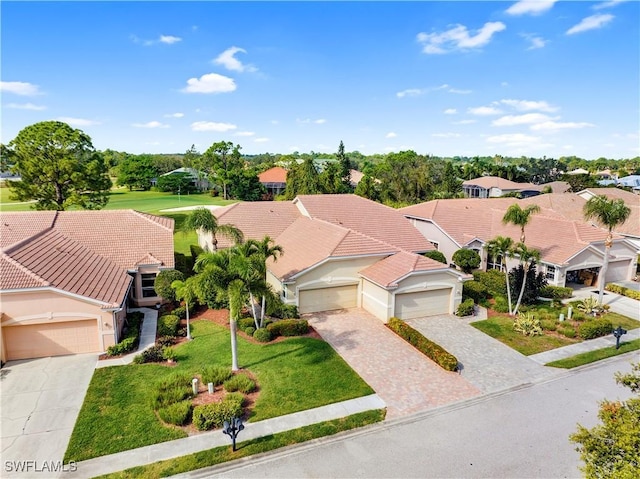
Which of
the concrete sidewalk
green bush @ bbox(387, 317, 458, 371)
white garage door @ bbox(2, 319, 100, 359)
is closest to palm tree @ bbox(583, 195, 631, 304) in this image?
green bush @ bbox(387, 317, 458, 371)

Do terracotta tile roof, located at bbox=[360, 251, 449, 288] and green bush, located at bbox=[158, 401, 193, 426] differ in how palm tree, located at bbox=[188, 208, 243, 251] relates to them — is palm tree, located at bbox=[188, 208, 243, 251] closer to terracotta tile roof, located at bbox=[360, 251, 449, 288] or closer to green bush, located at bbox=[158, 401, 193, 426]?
terracotta tile roof, located at bbox=[360, 251, 449, 288]

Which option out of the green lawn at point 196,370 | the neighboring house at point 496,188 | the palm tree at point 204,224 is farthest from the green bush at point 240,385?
the neighboring house at point 496,188

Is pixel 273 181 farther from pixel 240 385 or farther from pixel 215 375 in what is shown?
pixel 240 385

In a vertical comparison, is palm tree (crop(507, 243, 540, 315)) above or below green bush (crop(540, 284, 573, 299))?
above

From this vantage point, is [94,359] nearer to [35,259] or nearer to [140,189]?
[35,259]

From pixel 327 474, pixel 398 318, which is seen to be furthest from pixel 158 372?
pixel 398 318

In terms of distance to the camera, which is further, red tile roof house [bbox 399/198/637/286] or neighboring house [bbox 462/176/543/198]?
neighboring house [bbox 462/176/543/198]

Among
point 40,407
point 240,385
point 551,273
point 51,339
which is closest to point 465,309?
point 551,273

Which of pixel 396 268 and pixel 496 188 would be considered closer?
pixel 396 268
